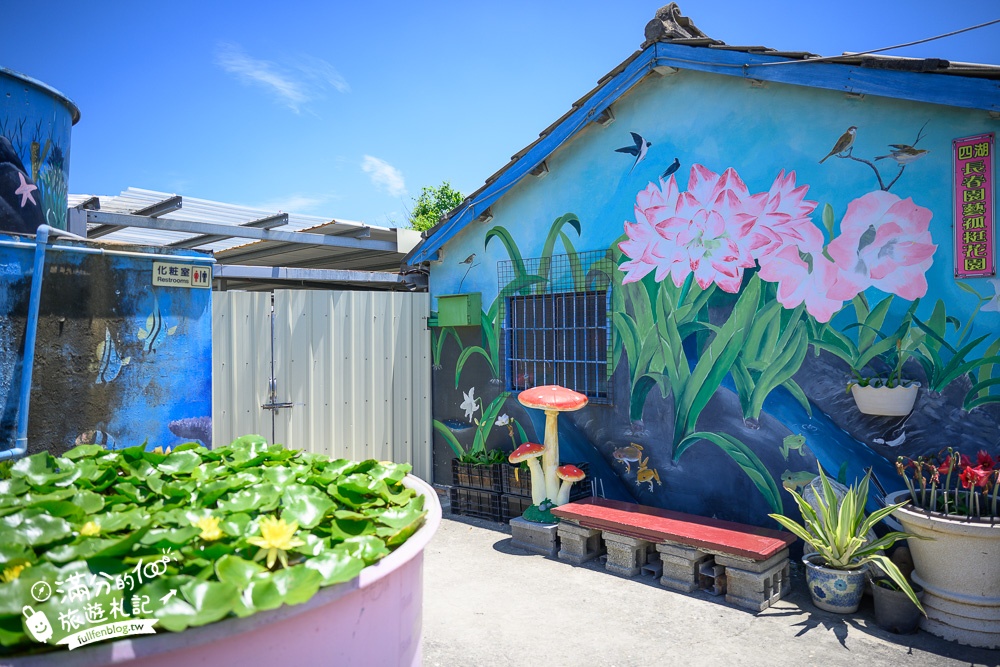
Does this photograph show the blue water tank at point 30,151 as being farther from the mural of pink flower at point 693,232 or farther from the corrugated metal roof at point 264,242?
the mural of pink flower at point 693,232

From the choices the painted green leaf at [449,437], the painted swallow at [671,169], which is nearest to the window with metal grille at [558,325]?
the painted swallow at [671,169]

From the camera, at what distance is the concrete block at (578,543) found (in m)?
6.12

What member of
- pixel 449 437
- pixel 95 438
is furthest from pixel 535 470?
pixel 95 438

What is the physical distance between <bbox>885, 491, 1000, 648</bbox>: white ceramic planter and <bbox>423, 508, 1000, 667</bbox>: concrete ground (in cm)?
12

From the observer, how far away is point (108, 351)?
16.7ft

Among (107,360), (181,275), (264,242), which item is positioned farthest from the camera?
(264,242)

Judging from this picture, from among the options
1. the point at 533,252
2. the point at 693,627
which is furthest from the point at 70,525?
the point at 533,252

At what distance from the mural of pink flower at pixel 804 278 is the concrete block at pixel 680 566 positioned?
224 cm

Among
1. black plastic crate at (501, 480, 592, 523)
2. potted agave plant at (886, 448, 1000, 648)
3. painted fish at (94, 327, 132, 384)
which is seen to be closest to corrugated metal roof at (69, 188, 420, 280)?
painted fish at (94, 327, 132, 384)

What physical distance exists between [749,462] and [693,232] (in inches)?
87.5

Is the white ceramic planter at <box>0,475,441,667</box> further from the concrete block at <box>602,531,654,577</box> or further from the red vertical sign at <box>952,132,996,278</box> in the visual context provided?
the red vertical sign at <box>952,132,996,278</box>

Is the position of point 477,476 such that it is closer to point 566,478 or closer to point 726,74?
point 566,478

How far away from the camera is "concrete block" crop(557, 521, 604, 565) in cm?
612

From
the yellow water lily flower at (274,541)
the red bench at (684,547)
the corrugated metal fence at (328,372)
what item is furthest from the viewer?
the corrugated metal fence at (328,372)
